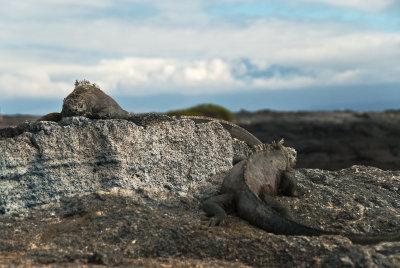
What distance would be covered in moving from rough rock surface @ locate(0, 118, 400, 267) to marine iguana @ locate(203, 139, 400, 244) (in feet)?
0.53

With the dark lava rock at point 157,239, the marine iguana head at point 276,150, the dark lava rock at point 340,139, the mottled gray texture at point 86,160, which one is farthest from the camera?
the dark lava rock at point 340,139

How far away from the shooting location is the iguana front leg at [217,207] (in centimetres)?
525

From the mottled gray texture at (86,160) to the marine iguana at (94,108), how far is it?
70 centimetres

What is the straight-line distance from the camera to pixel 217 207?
5422 millimetres

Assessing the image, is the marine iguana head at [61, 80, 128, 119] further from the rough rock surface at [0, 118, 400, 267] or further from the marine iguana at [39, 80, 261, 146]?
the rough rock surface at [0, 118, 400, 267]

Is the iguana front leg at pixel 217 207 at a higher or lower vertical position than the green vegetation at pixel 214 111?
lower

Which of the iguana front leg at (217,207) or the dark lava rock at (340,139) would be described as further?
the dark lava rock at (340,139)

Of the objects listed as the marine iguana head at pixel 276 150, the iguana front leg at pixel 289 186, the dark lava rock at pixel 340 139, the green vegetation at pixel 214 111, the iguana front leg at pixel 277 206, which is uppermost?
the green vegetation at pixel 214 111

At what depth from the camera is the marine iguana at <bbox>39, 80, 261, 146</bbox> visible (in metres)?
7.04

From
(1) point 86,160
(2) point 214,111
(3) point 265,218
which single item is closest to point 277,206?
(3) point 265,218

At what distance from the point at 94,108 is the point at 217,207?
9.86ft

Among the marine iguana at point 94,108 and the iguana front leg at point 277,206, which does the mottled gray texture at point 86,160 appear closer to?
the marine iguana at point 94,108

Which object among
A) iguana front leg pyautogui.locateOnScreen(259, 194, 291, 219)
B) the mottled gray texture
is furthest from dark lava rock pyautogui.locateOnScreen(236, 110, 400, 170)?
the mottled gray texture

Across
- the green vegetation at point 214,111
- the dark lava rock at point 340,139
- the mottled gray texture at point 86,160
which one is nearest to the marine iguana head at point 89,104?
the mottled gray texture at point 86,160
